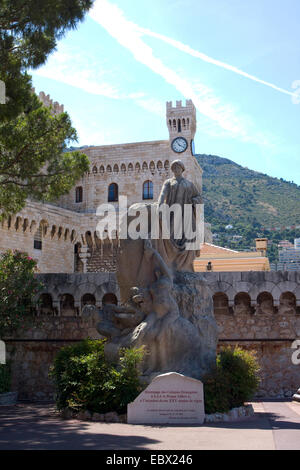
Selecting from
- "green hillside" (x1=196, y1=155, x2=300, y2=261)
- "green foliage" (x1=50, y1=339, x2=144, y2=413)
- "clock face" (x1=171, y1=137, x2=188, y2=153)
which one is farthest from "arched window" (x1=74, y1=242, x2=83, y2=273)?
"green hillside" (x1=196, y1=155, x2=300, y2=261)

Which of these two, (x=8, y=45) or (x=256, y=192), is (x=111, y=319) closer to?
(x=8, y=45)

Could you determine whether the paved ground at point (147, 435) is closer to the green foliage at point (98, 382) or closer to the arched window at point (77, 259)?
the green foliage at point (98, 382)

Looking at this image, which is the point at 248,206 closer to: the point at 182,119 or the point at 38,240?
the point at 182,119

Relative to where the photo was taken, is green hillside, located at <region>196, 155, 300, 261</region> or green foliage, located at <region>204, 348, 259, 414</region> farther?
green hillside, located at <region>196, 155, 300, 261</region>

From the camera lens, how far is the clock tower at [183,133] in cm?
4209

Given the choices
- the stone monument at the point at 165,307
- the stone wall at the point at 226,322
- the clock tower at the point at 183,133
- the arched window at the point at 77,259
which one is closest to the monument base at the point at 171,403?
the stone monument at the point at 165,307

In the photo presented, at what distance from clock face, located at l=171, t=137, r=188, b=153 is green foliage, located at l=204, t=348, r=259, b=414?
111 ft

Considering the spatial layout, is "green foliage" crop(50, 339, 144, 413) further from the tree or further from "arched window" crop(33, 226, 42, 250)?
"arched window" crop(33, 226, 42, 250)

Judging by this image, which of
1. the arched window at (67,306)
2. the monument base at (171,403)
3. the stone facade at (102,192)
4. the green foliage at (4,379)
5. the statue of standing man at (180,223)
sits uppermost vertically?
the stone facade at (102,192)

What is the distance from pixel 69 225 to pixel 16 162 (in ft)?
84.3

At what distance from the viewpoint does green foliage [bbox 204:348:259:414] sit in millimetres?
8094

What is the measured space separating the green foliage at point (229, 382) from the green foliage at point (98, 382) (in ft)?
3.66

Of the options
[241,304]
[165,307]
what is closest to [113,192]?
[241,304]
